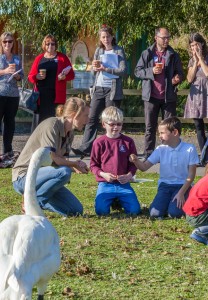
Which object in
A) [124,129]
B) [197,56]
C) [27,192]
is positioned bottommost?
[124,129]

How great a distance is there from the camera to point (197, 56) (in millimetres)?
13094

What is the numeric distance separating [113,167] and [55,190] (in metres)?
0.82

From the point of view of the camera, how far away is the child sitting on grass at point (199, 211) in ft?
26.1

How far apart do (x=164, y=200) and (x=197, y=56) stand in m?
4.43

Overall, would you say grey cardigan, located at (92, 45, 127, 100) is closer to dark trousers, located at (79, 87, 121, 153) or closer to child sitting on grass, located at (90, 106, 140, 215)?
dark trousers, located at (79, 87, 121, 153)

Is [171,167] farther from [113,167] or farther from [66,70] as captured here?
[66,70]

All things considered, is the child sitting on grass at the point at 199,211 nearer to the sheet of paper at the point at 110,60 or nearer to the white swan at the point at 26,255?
the white swan at the point at 26,255

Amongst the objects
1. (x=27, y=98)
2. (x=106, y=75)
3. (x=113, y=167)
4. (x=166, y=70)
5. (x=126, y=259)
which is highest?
(x=166, y=70)

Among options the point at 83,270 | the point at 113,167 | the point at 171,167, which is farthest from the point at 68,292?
the point at 171,167

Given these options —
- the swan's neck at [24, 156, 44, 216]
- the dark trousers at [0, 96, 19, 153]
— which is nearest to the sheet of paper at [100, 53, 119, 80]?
the dark trousers at [0, 96, 19, 153]

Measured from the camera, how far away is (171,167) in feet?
31.1

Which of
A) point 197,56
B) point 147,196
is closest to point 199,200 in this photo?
point 147,196

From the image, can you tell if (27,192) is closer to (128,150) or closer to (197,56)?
(128,150)

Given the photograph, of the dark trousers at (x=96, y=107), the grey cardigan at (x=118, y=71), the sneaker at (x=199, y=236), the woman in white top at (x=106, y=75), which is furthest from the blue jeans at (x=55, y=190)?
the dark trousers at (x=96, y=107)
